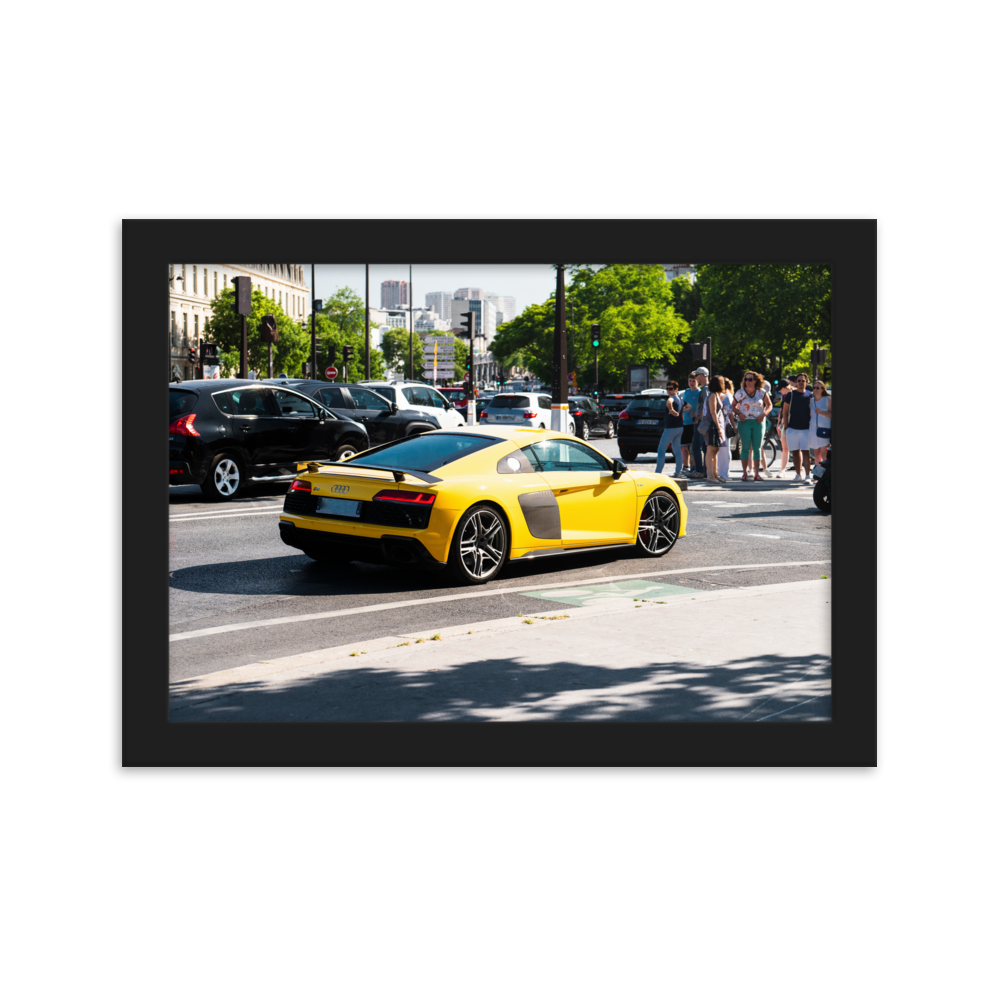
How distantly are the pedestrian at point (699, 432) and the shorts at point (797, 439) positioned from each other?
1.39 m

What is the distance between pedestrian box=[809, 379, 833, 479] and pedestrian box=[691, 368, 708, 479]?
Result: 5.59 ft

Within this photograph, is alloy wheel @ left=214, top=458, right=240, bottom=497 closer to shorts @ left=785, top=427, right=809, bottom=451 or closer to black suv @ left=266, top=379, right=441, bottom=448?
black suv @ left=266, top=379, right=441, bottom=448

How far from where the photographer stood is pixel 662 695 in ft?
22.6

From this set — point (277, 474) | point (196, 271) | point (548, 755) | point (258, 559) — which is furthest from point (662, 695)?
point (196, 271)

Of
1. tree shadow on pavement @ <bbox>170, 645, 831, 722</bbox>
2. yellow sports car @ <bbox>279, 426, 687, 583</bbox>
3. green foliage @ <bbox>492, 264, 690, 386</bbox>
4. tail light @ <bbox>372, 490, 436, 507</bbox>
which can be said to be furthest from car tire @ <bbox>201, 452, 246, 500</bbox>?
green foliage @ <bbox>492, 264, 690, 386</bbox>

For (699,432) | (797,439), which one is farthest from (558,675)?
(699,432)

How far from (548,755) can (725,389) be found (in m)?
15.2

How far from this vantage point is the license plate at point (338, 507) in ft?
34.2

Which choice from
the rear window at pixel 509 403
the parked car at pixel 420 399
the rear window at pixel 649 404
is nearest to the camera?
the parked car at pixel 420 399

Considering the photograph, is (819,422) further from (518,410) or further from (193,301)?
(193,301)

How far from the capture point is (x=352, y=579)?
11.0 metres

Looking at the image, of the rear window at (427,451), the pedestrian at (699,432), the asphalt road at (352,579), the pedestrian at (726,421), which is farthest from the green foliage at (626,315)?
the rear window at (427,451)

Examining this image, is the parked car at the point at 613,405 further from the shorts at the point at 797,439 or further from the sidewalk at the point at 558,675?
the sidewalk at the point at 558,675

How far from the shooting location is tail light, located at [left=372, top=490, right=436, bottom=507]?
33.1 feet
